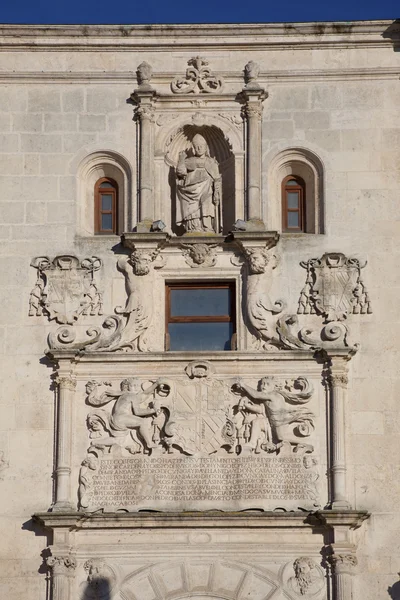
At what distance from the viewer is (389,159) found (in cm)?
2250

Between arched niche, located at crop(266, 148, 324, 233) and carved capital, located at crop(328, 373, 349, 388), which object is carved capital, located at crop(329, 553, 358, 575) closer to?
carved capital, located at crop(328, 373, 349, 388)

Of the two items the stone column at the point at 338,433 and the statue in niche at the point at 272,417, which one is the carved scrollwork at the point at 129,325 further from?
the stone column at the point at 338,433

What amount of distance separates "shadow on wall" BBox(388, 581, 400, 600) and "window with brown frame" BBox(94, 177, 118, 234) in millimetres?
5348

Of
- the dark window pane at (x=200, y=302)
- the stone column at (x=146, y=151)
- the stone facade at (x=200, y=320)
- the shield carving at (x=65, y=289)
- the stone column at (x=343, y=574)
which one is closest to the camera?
the stone column at (x=343, y=574)

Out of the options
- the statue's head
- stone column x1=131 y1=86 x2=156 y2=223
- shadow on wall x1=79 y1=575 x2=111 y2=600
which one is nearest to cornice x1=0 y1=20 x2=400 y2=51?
stone column x1=131 y1=86 x2=156 y2=223

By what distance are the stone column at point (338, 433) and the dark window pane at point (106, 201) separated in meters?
3.42

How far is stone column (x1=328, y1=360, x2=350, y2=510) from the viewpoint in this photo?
2117 cm

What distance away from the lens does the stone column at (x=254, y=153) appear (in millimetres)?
22328

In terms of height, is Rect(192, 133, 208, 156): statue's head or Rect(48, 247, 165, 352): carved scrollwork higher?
Rect(192, 133, 208, 156): statue's head

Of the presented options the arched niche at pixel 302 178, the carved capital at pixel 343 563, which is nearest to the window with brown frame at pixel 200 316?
the arched niche at pixel 302 178

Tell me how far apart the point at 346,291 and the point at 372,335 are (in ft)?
1.95

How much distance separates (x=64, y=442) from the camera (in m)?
21.5

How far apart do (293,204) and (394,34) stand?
2382 mm

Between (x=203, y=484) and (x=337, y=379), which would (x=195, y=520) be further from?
(x=337, y=379)
